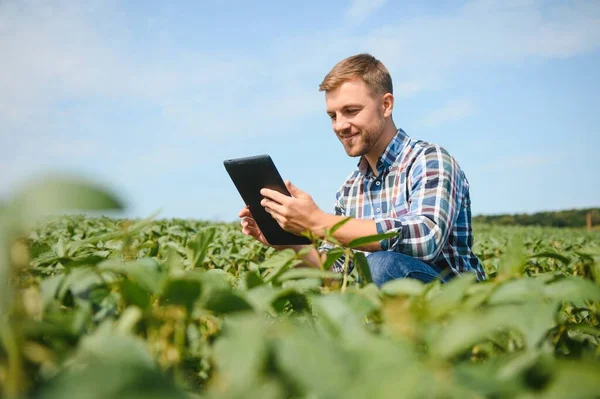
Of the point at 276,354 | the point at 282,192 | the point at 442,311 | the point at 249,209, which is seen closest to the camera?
the point at 276,354

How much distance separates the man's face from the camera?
10.8 feet

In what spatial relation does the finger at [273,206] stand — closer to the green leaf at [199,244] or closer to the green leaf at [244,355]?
the green leaf at [199,244]

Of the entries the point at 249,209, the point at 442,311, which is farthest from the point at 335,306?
the point at 249,209

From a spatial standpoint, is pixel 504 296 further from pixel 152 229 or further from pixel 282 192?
pixel 152 229

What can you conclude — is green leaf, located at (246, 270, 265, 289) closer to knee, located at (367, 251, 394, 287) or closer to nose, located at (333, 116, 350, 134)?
knee, located at (367, 251, 394, 287)

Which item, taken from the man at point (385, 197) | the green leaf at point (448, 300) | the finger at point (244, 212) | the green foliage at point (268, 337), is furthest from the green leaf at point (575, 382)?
the finger at point (244, 212)

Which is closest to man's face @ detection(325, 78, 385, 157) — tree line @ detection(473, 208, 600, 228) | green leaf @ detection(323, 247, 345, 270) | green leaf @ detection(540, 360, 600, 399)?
green leaf @ detection(323, 247, 345, 270)

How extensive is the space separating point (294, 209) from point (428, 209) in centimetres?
68

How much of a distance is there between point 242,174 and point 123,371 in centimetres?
215

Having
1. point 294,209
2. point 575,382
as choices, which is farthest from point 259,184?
point 575,382

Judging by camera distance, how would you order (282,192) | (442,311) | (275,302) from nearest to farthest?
(442,311)
(275,302)
(282,192)

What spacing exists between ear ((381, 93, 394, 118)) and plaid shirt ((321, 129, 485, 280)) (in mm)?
148

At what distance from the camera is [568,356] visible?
3.61 feet

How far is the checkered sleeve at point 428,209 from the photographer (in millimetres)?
2451
